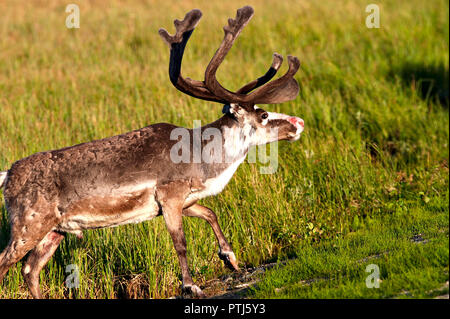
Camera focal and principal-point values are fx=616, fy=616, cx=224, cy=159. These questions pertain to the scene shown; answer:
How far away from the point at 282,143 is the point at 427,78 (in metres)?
6.26

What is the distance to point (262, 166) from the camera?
377 inches

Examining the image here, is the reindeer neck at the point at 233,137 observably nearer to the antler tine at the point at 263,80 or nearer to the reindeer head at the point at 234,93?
the reindeer head at the point at 234,93

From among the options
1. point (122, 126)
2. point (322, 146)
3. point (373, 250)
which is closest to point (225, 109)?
point (373, 250)

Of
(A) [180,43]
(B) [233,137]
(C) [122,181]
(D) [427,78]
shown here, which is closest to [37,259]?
(C) [122,181]

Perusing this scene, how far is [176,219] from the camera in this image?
6.44m

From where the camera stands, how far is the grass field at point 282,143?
742 cm

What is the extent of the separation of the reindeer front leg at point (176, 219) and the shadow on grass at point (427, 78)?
9.12 m

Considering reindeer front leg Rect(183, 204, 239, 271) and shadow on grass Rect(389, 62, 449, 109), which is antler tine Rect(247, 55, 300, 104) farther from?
shadow on grass Rect(389, 62, 449, 109)

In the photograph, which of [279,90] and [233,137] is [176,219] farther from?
[279,90]

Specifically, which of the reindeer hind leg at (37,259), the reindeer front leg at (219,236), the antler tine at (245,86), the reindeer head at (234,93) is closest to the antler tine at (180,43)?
the reindeer head at (234,93)

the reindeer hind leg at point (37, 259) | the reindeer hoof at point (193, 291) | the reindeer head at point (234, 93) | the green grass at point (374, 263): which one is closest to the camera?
the green grass at point (374, 263)

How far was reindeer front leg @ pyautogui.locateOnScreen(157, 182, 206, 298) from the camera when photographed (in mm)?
6430

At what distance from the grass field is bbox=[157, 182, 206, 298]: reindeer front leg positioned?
677 mm

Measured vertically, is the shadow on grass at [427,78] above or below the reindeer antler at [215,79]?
below
